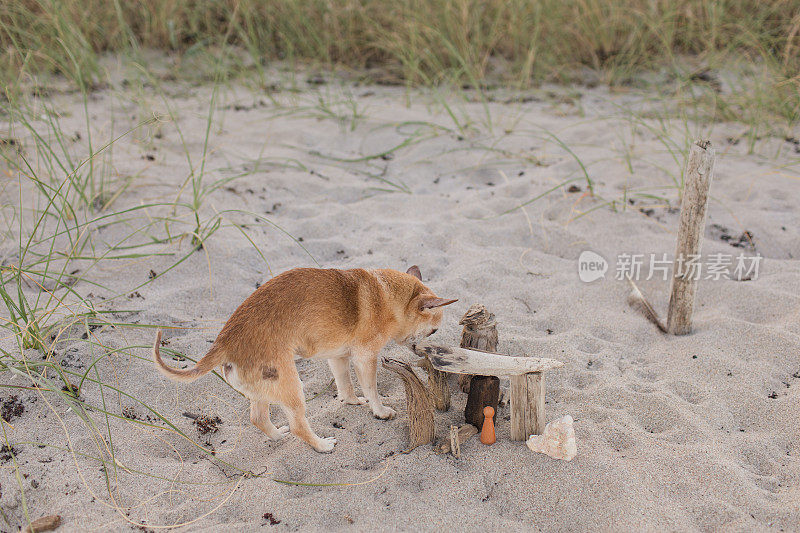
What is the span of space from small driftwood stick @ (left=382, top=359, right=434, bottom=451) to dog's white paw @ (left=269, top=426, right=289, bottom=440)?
637mm

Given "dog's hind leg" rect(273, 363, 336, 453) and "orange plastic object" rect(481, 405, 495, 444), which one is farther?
"orange plastic object" rect(481, 405, 495, 444)

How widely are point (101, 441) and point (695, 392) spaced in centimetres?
298

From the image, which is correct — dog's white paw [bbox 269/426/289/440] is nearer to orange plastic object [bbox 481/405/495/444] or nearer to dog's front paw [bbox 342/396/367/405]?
dog's front paw [bbox 342/396/367/405]

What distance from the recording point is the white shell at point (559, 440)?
2.82m

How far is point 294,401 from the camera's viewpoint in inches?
110

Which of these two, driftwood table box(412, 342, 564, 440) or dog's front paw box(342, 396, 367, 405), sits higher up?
driftwood table box(412, 342, 564, 440)

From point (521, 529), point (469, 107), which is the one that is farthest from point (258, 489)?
point (469, 107)

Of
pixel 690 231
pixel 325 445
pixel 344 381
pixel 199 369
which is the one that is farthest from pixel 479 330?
pixel 690 231

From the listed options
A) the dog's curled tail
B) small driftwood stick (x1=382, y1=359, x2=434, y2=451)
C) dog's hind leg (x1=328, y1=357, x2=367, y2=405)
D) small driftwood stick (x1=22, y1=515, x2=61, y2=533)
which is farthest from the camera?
dog's hind leg (x1=328, y1=357, x2=367, y2=405)

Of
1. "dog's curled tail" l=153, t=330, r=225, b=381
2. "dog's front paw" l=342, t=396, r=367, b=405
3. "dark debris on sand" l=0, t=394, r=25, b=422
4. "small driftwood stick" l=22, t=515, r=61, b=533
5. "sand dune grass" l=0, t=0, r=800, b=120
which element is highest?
"sand dune grass" l=0, t=0, r=800, b=120

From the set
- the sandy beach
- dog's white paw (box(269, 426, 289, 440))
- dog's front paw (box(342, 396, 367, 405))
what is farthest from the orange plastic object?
dog's white paw (box(269, 426, 289, 440))

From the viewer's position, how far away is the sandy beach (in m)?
2.68

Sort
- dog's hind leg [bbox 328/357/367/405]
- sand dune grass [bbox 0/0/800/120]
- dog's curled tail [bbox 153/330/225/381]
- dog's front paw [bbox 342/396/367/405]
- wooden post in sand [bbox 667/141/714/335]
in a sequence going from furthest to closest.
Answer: sand dune grass [bbox 0/0/800/120]
wooden post in sand [bbox 667/141/714/335]
dog's front paw [bbox 342/396/367/405]
dog's hind leg [bbox 328/357/367/405]
dog's curled tail [bbox 153/330/225/381]

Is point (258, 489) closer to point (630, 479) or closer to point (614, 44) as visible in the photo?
point (630, 479)
